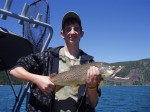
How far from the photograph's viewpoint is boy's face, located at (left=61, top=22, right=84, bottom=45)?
16.2 ft

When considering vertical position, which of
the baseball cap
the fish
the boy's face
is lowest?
the fish

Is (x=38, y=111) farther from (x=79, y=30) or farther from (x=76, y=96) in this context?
(x=79, y=30)

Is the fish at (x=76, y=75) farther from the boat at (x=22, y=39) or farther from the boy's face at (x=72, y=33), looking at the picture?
the boat at (x=22, y=39)

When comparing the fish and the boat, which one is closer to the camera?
the fish

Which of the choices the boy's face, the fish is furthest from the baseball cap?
the fish

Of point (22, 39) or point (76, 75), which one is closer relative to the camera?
point (76, 75)

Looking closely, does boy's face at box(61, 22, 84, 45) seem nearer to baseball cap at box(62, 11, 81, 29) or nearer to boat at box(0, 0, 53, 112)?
baseball cap at box(62, 11, 81, 29)

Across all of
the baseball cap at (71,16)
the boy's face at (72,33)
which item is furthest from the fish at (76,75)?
the baseball cap at (71,16)

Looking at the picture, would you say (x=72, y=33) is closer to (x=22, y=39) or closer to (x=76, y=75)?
(x=76, y=75)

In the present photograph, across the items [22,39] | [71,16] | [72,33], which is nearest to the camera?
[72,33]

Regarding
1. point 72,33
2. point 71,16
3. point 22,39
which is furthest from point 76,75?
point 22,39

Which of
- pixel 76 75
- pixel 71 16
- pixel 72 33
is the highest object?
pixel 71 16

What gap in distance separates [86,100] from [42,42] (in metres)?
2.46

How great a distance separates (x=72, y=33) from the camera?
194 inches
